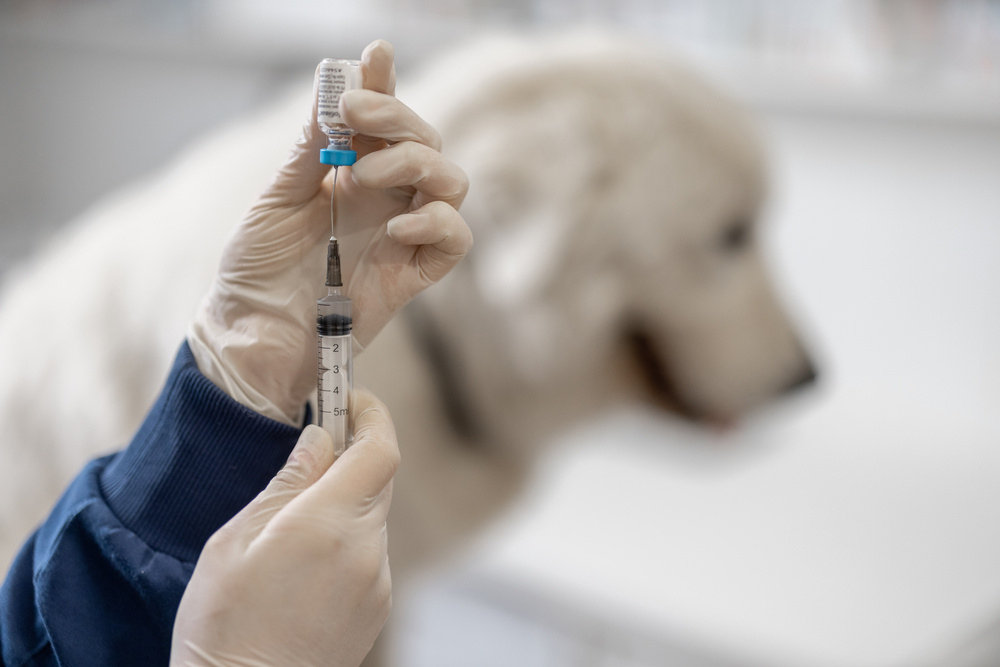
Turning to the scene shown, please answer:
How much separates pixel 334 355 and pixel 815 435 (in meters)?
1.24

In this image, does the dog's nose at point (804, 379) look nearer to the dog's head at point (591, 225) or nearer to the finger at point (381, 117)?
the dog's head at point (591, 225)

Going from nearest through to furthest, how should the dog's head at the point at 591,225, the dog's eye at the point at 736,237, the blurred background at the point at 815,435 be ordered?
the dog's head at the point at 591,225
the dog's eye at the point at 736,237
the blurred background at the point at 815,435

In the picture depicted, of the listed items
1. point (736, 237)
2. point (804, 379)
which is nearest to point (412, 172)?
point (736, 237)

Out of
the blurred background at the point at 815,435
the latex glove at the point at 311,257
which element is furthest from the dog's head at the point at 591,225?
the latex glove at the point at 311,257

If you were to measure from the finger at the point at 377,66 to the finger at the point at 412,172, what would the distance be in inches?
0.9

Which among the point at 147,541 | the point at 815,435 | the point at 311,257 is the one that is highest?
the point at 311,257

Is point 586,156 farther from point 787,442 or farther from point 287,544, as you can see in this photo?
point 787,442

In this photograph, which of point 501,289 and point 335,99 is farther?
point 501,289

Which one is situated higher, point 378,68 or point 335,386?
point 378,68

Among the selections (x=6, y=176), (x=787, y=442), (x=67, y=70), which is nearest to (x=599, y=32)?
(x=787, y=442)

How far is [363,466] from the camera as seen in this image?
310 mm

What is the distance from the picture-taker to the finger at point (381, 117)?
11.3 inches

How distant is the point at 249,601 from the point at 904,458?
1.28 meters

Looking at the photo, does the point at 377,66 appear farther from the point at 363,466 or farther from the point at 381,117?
the point at 363,466
